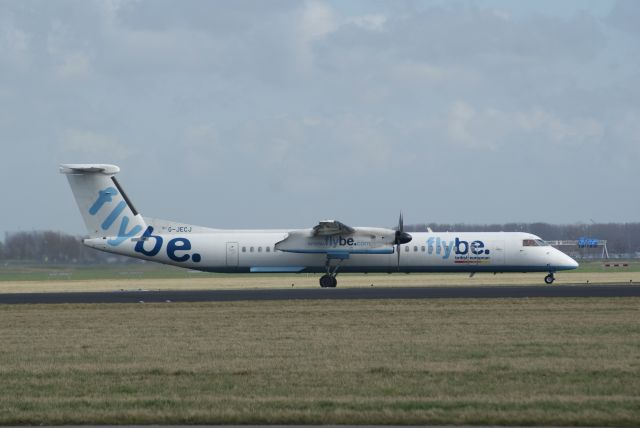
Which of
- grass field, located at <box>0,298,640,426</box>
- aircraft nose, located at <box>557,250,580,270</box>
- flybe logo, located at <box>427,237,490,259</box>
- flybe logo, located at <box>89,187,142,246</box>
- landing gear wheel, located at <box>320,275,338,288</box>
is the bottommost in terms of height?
grass field, located at <box>0,298,640,426</box>

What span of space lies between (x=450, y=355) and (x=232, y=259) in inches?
1256

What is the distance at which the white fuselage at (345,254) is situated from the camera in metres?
48.9

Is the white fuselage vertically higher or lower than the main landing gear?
higher

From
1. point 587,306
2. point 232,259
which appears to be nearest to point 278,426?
point 587,306

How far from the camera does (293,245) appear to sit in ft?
162

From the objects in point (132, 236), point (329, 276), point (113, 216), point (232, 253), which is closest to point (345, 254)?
point (329, 276)

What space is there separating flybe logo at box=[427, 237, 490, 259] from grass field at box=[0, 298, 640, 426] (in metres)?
20.0

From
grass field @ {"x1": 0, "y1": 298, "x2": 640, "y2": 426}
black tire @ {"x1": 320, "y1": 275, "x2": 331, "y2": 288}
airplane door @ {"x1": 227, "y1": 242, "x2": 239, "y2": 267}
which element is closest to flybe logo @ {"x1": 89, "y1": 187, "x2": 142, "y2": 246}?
airplane door @ {"x1": 227, "y1": 242, "x2": 239, "y2": 267}

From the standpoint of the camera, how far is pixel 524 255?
4953cm

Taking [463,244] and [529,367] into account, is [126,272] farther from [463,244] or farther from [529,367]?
[529,367]

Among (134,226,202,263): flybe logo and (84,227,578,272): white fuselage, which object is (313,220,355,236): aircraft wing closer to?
(84,227,578,272): white fuselage

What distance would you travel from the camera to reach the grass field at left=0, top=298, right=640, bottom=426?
1229 cm

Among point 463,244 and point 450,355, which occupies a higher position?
point 463,244

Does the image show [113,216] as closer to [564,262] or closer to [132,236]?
[132,236]
